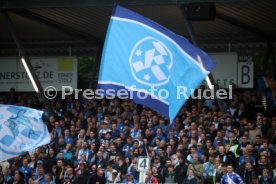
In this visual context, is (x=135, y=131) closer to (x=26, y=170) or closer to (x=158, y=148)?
(x=158, y=148)

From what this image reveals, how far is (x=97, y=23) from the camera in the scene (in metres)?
29.6

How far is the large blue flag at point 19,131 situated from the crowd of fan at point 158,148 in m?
3.20

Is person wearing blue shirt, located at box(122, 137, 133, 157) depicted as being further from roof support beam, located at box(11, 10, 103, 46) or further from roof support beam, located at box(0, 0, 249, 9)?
roof support beam, located at box(11, 10, 103, 46)

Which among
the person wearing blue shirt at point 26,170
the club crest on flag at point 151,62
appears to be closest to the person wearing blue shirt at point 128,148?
the person wearing blue shirt at point 26,170

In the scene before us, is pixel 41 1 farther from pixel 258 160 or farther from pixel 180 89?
pixel 180 89

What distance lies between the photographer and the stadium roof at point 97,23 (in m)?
26.3

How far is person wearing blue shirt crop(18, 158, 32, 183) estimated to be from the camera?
25.0 m

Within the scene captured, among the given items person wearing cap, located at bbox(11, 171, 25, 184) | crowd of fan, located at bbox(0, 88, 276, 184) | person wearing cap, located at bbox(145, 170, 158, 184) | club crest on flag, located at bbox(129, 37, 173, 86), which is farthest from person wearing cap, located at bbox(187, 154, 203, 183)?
club crest on flag, located at bbox(129, 37, 173, 86)

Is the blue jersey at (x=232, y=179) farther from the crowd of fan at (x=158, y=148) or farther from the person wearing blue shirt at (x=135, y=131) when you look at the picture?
the person wearing blue shirt at (x=135, y=131)

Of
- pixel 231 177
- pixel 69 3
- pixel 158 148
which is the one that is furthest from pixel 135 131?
pixel 231 177

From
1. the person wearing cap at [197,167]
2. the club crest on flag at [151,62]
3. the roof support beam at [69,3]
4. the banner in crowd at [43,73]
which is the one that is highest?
the roof support beam at [69,3]

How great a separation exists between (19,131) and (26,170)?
4828mm

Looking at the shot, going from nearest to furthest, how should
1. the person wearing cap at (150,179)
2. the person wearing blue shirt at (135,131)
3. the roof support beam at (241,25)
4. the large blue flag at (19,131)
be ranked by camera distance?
the large blue flag at (19,131)
the person wearing cap at (150,179)
the person wearing blue shirt at (135,131)
the roof support beam at (241,25)

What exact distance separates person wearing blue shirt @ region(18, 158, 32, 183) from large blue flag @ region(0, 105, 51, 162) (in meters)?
4.48
